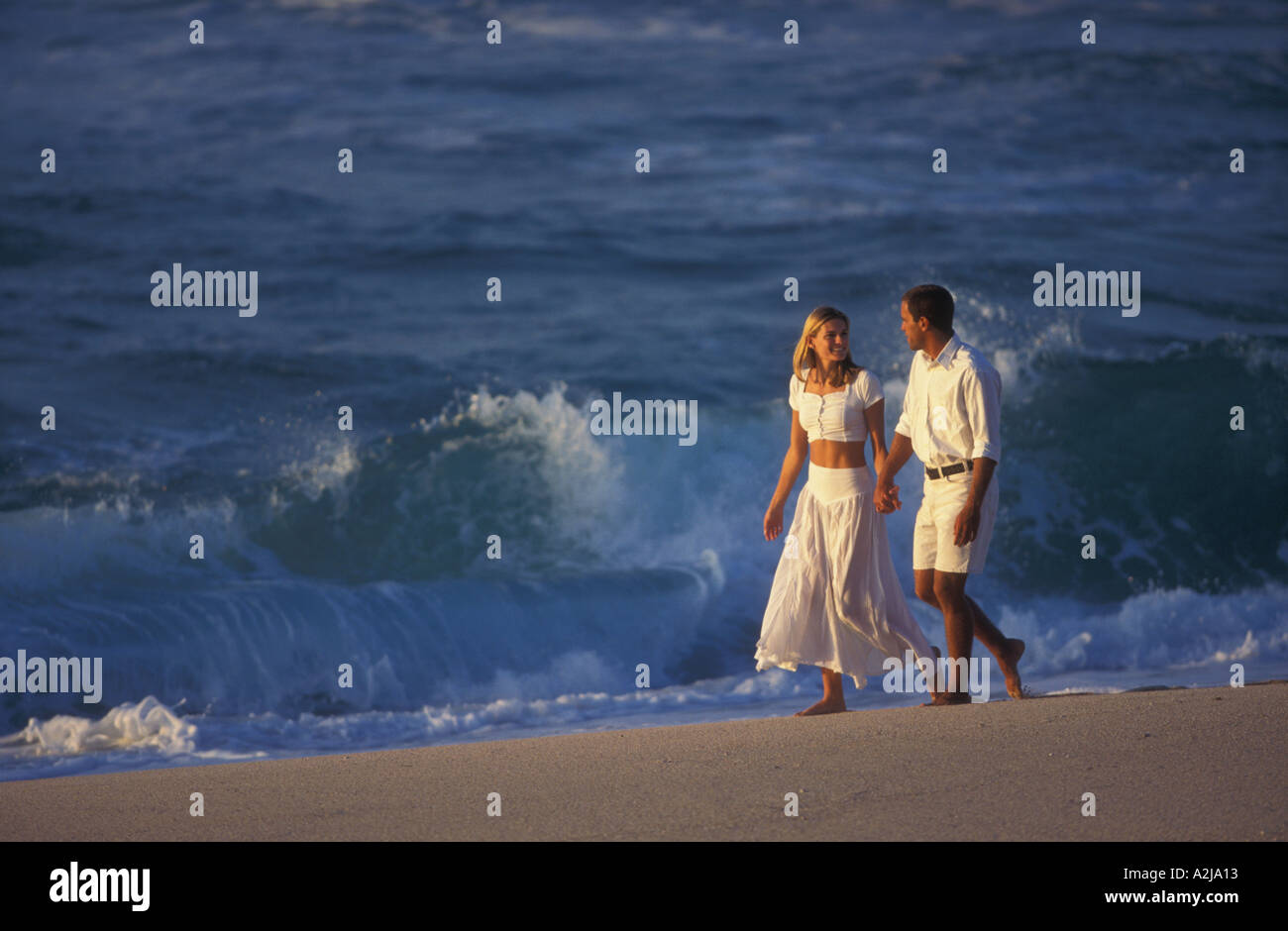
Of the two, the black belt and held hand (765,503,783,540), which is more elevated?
the black belt

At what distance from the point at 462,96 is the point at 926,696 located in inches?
479

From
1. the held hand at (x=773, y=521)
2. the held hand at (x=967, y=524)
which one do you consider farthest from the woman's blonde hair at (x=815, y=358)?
the held hand at (x=967, y=524)

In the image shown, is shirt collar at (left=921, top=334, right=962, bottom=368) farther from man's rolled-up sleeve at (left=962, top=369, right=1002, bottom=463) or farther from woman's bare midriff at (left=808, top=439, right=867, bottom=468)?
woman's bare midriff at (left=808, top=439, right=867, bottom=468)

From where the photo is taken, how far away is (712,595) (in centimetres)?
984

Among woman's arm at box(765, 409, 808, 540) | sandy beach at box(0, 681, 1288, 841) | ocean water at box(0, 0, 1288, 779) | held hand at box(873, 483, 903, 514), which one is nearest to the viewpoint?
sandy beach at box(0, 681, 1288, 841)

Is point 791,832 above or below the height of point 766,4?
below

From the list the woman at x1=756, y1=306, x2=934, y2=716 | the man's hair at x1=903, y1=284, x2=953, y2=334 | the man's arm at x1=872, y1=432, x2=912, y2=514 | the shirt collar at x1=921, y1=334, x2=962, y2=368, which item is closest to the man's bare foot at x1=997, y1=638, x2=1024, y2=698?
the woman at x1=756, y1=306, x2=934, y2=716

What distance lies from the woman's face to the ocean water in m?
2.50

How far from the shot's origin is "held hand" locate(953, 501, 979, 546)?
5344mm

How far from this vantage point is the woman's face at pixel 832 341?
569cm

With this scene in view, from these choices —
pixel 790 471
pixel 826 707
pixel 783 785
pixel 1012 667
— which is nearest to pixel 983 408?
pixel 790 471

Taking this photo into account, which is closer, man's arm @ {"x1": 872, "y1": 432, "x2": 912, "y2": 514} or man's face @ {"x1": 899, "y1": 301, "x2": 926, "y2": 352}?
man's face @ {"x1": 899, "y1": 301, "x2": 926, "y2": 352}
